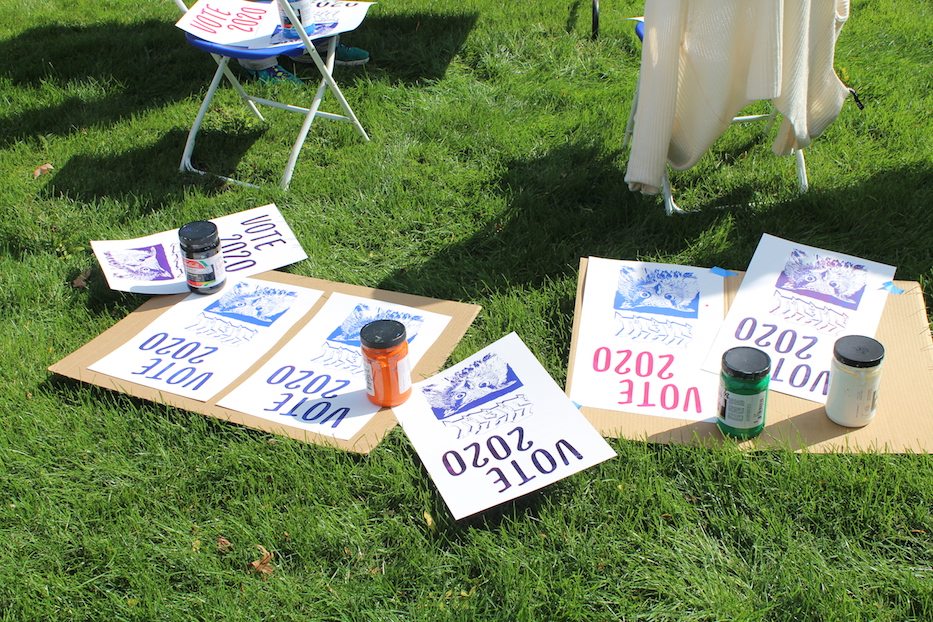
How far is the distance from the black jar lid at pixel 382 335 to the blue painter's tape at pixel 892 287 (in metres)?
1.59

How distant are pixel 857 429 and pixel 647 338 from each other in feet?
2.10

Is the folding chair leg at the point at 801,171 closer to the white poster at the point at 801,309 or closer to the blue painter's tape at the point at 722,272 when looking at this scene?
the white poster at the point at 801,309

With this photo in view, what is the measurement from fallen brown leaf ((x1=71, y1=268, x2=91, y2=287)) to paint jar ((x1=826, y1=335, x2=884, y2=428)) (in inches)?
101

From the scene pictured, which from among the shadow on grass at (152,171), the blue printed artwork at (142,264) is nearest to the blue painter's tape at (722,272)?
the blue printed artwork at (142,264)

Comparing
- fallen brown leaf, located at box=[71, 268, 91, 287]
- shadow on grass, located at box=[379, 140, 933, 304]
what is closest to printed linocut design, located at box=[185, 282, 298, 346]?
shadow on grass, located at box=[379, 140, 933, 304]

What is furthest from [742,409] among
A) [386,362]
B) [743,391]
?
[386,362]

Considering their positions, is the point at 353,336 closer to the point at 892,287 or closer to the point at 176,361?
the point at 176,361

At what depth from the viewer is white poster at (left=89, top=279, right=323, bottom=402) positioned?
2.26 metres

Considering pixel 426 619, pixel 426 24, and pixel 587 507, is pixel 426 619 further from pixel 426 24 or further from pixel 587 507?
pixel 426 24

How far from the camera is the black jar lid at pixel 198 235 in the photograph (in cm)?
254

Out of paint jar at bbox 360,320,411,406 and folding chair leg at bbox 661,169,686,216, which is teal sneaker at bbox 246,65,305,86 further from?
paint jar at bbox 360,320,411,406

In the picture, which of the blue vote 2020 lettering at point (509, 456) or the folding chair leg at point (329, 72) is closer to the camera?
the blue vote 2020 lettering at point (509, 456)

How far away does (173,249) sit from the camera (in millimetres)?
2898

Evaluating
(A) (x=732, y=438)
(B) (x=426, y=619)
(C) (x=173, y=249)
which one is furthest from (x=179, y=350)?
(A) (x=732, y=438)
